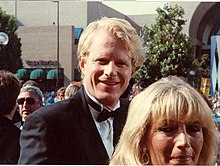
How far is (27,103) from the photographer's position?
144 cm

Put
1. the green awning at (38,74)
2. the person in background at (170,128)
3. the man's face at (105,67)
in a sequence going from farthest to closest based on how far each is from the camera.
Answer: the green awning at (38,74) → the man's face at (105,67) → the person in background at (170,128)

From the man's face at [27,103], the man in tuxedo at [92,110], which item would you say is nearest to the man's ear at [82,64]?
the man in tuxedo at [92,110]

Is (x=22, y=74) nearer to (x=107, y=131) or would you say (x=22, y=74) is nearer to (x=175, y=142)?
(x=107, y=131)

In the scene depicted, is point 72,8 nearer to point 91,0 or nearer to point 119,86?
point 91,0

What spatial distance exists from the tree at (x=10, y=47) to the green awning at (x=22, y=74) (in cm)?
2

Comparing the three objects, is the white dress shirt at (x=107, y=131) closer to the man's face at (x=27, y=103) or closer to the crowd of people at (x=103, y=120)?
the crowd of people at (x=103, y=120)

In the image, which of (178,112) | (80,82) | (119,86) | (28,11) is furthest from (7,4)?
(178,112)

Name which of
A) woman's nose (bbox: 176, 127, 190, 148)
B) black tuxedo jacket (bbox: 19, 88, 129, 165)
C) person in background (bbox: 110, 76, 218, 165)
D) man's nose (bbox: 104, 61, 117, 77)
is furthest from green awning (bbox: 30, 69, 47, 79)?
woman's nose (bbox: 176, 127, 190, 148)

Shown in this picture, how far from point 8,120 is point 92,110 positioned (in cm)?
35

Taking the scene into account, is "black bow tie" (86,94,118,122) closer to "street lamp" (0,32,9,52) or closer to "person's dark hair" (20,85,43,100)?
"person's dark hair" (20,85,43,100)

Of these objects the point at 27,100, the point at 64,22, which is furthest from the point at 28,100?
the point at 64,22

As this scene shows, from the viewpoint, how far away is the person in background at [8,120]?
1372 millimetres

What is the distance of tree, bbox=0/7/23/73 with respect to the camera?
4.62ft

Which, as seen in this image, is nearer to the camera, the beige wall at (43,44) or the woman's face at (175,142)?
the woman's face at (175,142)
